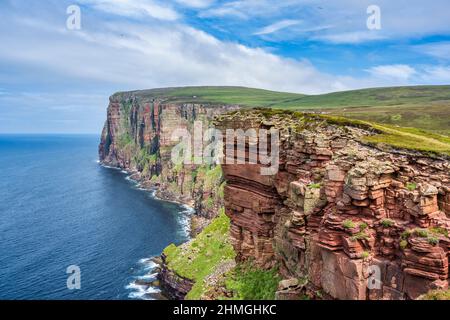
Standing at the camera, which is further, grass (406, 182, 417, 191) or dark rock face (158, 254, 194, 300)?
dark rock face (158, 254, 194, 300)

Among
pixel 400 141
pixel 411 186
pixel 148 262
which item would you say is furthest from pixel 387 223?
pixel 148 262

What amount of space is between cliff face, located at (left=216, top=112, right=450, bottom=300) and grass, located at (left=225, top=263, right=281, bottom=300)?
13.2 ft

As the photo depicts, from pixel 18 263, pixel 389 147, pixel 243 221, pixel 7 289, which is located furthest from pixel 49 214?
pixel 389 147

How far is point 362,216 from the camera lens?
32688mm

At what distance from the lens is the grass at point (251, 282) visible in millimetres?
48531

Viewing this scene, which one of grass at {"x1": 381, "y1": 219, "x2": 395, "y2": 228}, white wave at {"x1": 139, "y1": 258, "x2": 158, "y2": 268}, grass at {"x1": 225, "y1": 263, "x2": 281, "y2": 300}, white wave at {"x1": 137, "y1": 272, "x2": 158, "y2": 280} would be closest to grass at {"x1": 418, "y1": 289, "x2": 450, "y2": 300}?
grass at {"x1": 381, "y1": 219, "x2": 395, "y2": 228}

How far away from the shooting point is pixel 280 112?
51812 mm

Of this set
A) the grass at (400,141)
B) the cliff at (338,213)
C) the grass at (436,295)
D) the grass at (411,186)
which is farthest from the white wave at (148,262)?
the grass at (436,295)

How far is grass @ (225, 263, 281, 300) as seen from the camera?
48.5 m

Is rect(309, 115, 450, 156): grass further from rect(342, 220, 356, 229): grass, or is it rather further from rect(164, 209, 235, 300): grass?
rect(164, 209, 235, 300): grass

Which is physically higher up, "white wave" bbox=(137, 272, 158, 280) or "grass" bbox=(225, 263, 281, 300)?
"grass" bbox=(225, 263, 281, 300)

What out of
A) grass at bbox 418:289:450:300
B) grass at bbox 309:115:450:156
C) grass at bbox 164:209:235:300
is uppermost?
grass at bbox 309:115:450:156
